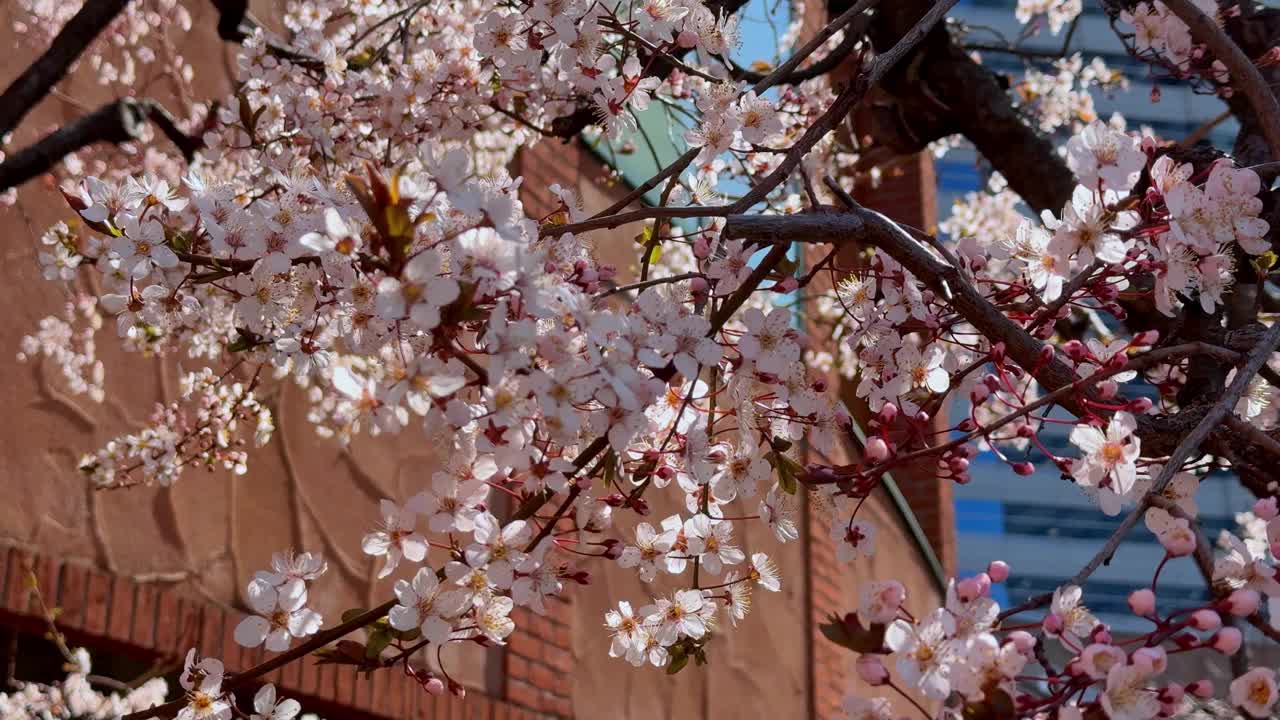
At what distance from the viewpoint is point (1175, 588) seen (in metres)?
21.1

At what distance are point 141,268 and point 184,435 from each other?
1654 millimetres

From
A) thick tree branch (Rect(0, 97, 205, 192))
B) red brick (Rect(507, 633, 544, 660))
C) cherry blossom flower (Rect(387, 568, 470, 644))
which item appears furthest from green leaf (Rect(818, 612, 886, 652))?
red brick (Rect(507, 633, 544, 660))

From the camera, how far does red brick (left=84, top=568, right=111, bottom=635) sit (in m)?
2.83

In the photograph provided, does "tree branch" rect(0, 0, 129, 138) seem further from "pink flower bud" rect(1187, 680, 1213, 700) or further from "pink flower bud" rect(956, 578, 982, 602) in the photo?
"pink flower bud" rect(1187, 680, 1213, 700)

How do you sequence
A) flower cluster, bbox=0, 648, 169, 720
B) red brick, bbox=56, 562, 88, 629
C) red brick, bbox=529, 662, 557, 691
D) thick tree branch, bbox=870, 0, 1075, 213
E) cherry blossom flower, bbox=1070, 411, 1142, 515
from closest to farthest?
cherry blossom flower, bbox=1070, 411, 1142, 515 → flower cluster, bbox=0, 648, 169, 720 → red brick, bbox=56, 562, 88, 629 → thick tree branch, bbox=870, 0, 1075, 213 → red brick, bbox=529, 662, 557, 691

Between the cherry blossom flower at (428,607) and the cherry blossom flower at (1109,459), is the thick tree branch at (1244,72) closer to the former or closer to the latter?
the cherry blossom flower at (1109,459)

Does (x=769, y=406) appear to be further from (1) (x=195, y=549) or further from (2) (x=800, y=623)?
(2) (x=800, y=623)

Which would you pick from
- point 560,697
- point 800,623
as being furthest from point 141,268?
point 800,623

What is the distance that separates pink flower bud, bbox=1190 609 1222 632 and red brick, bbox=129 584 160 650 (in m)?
2.48

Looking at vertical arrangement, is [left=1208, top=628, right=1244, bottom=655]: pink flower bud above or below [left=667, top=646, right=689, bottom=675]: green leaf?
below

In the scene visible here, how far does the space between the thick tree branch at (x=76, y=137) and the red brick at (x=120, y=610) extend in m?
1.10

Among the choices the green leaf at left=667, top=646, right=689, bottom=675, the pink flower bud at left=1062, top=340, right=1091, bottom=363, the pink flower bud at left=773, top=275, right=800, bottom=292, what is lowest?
the green leaf at left=667, top=646, right=689, bottom=675

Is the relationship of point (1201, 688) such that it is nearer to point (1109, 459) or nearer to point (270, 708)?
point (1109, 459)

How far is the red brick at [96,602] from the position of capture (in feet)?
9.29
